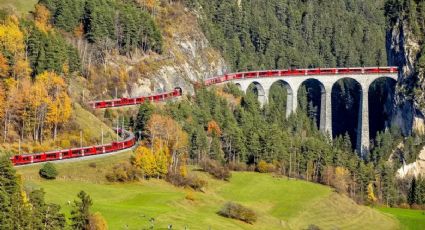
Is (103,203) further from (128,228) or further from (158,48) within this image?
(158,48)

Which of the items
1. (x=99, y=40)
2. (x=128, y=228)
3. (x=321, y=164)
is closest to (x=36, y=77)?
(x=99, y=40)

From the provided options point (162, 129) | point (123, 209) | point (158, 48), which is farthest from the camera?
point (158, 48)

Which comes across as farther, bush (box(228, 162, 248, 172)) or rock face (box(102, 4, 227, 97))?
rock face (box(102, 4, 227, 97))

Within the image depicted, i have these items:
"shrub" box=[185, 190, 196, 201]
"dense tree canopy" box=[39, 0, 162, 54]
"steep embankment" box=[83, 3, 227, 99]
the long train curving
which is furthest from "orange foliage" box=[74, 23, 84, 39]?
"shrub" box=[185, 190, 196, 201]

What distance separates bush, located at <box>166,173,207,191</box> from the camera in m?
118

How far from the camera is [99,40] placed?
15025cm

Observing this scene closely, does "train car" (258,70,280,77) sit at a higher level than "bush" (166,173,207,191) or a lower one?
higher

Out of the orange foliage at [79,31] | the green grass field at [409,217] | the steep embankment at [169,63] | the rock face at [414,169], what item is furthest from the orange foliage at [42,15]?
the rock face at [414,169]

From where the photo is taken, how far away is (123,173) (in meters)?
112

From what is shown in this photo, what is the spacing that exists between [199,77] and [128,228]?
89.0m

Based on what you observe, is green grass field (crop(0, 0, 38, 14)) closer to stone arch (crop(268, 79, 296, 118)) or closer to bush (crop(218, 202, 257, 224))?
stone arch (crop(268, 79, 296, 118))

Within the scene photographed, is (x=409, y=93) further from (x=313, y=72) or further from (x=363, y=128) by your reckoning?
(x=313, y=72)

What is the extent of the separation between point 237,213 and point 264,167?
1430 inches

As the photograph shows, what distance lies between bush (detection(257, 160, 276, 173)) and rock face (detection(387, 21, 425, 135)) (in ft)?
181
